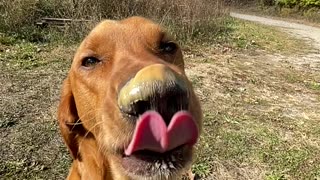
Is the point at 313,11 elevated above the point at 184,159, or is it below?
below

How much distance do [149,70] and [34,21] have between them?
8.40 meters

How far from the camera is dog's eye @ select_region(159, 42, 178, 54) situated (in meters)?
2.46

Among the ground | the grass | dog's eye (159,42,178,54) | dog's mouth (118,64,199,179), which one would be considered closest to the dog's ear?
dog's eye (159,42,178,54)

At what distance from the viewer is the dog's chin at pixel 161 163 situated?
1727mm

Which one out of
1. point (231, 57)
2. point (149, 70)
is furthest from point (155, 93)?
point (231, 57)

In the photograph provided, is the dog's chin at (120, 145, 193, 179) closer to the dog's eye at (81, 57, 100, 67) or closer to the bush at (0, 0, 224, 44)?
the dog's eye at (81, 57, 100, 67)

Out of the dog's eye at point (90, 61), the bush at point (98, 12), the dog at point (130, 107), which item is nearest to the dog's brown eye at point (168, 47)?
the dog at point (130, 107)

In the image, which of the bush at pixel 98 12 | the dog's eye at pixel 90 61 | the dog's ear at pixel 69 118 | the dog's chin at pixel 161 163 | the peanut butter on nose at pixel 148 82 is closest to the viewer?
the peanut butter on nose at pixel 148 82

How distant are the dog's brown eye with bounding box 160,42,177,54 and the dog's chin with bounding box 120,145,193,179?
809 millimetres

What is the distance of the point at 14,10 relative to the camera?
29.3 feet

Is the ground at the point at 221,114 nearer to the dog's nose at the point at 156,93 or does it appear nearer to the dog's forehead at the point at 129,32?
the dog's forehead at the point at 129,32

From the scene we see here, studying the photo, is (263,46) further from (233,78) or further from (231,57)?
(233,78)

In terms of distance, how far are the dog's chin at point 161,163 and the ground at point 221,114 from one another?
2.20 metres

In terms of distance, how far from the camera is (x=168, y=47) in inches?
98.1
